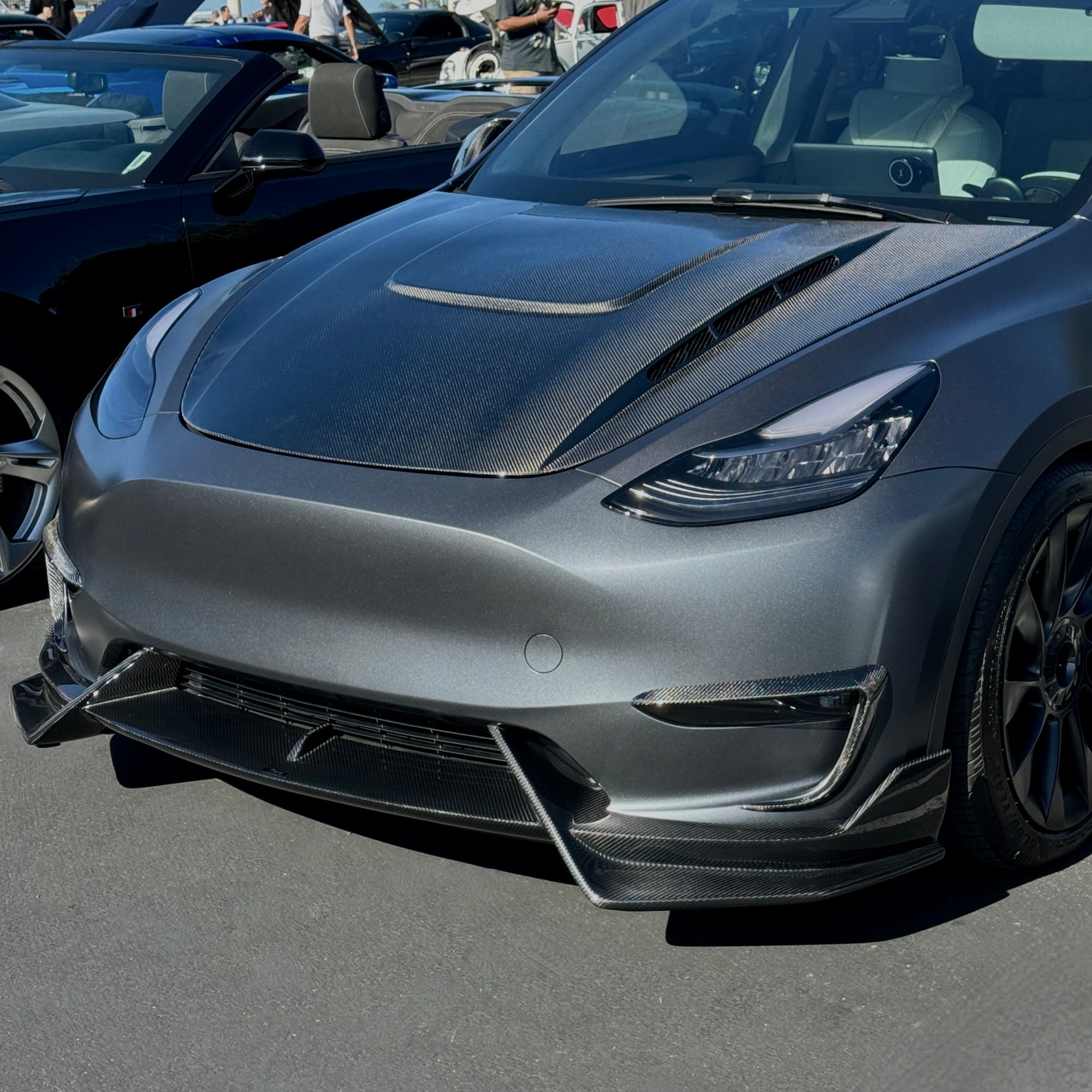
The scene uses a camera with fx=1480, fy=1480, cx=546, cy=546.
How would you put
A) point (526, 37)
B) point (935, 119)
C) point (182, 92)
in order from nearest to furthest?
point (935, 119) → point (182, 92) → point (526, 37)

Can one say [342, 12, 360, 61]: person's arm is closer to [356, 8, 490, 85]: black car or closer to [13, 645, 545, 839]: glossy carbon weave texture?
[356, 8, 490, 85]: black car

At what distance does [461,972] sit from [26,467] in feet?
7.23

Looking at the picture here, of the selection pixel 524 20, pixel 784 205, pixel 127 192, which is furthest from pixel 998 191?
pixel 524 20

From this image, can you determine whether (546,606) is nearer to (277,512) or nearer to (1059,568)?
(277,512)

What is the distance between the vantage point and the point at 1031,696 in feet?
8.29

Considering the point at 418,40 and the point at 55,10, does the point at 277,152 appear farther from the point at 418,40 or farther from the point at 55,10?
the point at 418,40

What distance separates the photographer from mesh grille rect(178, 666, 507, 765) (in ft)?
7.72

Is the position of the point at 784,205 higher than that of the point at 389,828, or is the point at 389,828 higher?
the point at 784,205

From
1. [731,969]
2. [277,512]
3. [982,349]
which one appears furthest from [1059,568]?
[277,512]

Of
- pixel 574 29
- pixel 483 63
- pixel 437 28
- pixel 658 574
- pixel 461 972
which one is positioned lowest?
pixel 483 63

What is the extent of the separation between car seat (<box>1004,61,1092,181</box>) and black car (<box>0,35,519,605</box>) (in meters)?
2.20

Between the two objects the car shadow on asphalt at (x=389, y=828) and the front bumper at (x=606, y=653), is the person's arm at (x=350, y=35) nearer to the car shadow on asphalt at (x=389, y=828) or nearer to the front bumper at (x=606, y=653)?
the car shadow on asphalt at (x=389, y=828)

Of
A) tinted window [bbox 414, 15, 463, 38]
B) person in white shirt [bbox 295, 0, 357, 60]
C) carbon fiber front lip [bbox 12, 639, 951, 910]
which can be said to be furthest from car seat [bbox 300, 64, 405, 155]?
tinted window [bbox 414, 15, 463, 38]

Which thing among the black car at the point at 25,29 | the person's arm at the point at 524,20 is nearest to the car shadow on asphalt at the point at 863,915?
the black car at the point at 25,29
